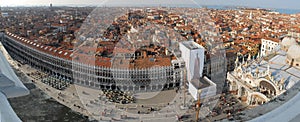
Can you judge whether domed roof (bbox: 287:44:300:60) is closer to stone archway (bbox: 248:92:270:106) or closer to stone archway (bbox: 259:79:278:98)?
stone archway (bbox: 259:79:278:98)

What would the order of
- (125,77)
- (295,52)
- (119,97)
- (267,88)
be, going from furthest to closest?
1. (125,77)
2. (119,97)
3. (295,52)
4. (267,88)

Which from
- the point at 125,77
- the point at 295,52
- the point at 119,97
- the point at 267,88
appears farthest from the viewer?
the point at 125,77

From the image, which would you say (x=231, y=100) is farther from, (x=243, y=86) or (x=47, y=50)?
(x=47, y=50)

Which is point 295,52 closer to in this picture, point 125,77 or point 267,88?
point 267,88

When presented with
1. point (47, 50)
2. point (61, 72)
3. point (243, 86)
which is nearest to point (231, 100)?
point (243, 86)

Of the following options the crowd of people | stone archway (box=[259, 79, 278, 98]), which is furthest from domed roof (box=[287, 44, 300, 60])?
the crowd of people

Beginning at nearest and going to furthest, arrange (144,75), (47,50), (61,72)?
(144,75) → (61,72) → (47,50)

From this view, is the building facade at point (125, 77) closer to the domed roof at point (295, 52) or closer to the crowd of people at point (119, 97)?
the crowd of people at point (119, 97)

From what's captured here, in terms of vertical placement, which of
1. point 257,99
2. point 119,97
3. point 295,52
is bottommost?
point 119,97

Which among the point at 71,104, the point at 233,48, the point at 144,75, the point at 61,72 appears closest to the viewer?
the point at 71,104

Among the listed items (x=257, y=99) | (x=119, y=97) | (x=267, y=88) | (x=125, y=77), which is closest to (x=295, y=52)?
(x=267, y=88)

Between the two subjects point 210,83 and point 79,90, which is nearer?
point 210,83
